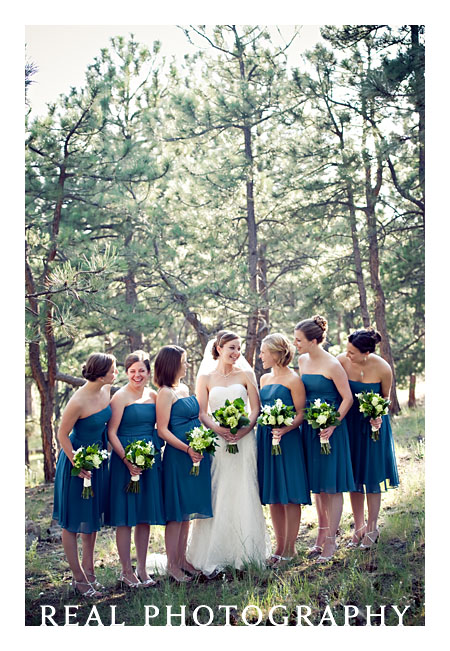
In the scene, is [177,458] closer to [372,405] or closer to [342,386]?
[342,386]

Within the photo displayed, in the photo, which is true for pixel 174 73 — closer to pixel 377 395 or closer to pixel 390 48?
pixel 390 48

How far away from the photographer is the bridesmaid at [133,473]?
5008mm

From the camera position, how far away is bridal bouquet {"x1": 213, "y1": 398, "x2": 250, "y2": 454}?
5.16 metres

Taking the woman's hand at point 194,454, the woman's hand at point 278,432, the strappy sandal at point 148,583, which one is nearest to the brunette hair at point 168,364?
the woman's hand at point 194,454

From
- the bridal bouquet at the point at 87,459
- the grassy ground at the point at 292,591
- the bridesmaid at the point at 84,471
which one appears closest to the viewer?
the grassy ground at the point at 292,591

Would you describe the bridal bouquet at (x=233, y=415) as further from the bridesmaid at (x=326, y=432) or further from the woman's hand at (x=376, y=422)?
the woman's hand at (x=376, y=422)

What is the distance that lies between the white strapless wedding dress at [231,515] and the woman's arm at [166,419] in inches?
17.5

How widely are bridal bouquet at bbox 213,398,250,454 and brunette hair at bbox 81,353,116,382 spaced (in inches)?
40.5

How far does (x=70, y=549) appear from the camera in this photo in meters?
4.96

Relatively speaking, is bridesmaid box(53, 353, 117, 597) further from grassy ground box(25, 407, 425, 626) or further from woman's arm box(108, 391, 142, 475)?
grassy ground box(25, 407, 425, 626)

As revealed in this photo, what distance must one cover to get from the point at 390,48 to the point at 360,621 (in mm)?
8559

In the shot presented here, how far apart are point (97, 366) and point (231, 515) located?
185cm
